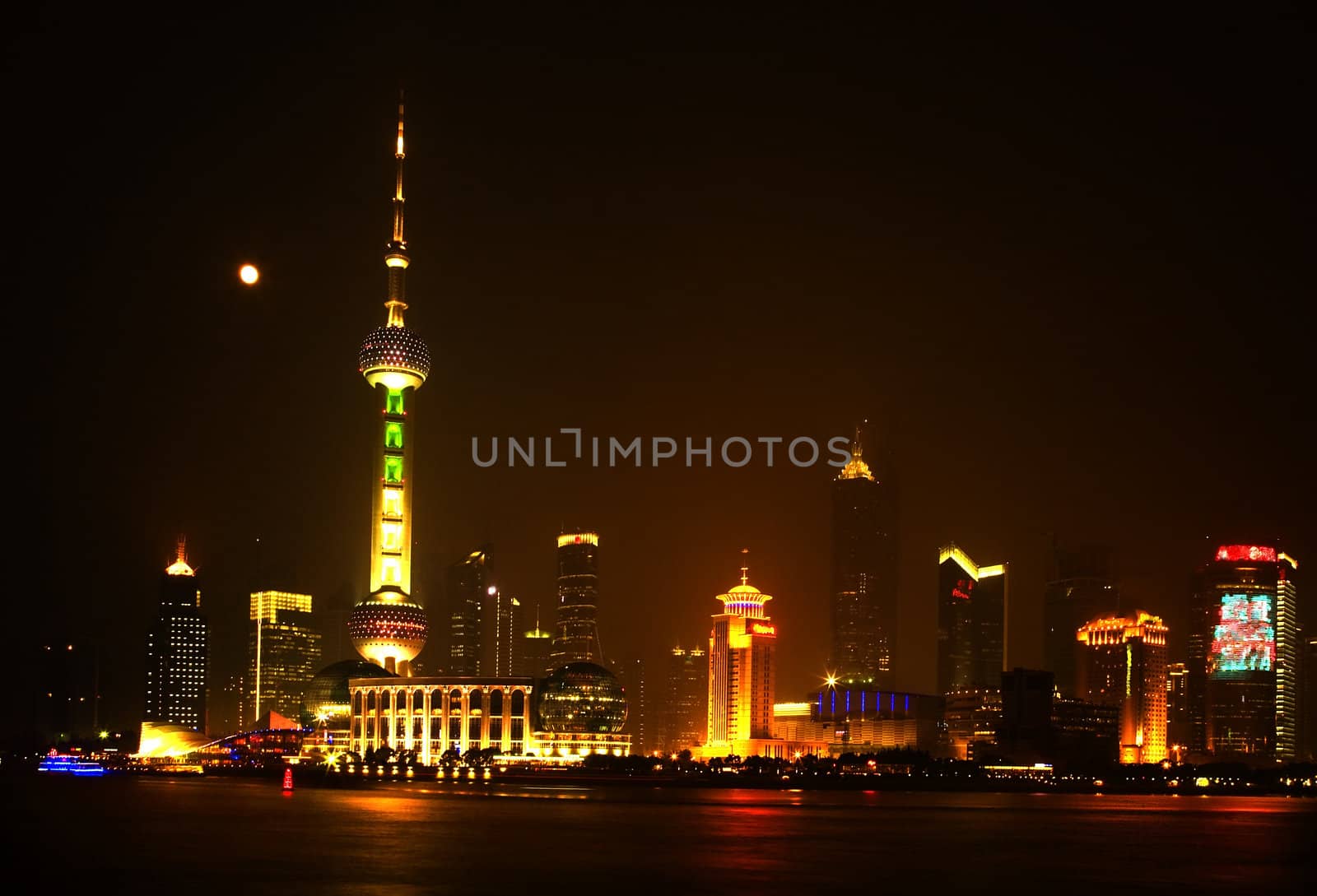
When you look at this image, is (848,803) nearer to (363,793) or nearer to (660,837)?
(363,793)

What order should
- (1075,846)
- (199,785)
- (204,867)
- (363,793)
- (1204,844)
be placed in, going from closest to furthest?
(204,867), (1075,846), (1204,844), (363,793), (199,785)

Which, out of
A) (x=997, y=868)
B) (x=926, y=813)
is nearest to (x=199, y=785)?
(x=926, y=813)

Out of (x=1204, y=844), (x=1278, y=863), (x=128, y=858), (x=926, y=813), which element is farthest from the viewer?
(x=926, y=813)

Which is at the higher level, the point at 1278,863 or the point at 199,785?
the point at 1278,863

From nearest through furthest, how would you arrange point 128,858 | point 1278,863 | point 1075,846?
point 128,858, point 1278,863, point 1075,846

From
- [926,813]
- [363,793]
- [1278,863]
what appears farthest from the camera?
[363,793]

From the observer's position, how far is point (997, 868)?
241 feet

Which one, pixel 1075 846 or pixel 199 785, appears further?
pixel 199 785

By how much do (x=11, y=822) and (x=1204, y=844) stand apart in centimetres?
7587

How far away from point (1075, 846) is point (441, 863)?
40106 millimetres

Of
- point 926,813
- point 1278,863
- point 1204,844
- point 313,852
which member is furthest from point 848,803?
point 313,852

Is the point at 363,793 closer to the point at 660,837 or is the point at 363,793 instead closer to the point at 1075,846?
the point at 660,837

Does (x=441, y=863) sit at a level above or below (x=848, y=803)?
above

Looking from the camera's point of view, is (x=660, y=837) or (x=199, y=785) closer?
(x=660, y=837)
